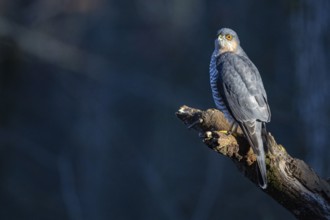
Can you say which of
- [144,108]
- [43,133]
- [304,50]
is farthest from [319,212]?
[43,133]

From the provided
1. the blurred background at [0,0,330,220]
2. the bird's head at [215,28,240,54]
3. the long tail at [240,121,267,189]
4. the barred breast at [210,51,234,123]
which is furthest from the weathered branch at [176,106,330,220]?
the blurred background at [0,0,330,220]

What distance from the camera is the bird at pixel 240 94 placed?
18.3 feet

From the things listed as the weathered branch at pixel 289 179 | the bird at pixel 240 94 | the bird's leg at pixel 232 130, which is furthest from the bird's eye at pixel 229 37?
the weathered branch at pixel 289 179

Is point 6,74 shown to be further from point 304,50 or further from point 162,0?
point 304,50

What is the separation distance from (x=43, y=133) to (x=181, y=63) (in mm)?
3342

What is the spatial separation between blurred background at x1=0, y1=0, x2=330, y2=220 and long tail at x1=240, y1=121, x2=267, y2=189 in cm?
274

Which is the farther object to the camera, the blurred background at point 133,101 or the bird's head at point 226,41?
the blurred background at point 133,101

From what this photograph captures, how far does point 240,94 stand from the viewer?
5867 mm

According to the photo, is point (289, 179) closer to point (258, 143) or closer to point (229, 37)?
point (258, 143)

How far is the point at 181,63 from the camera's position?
448 inches

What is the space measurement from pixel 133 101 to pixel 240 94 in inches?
263

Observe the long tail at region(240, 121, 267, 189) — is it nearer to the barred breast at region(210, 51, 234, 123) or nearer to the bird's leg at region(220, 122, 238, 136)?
the bird's leg at region(220, 122, 238, 136)

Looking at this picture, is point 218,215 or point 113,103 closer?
point 218,215

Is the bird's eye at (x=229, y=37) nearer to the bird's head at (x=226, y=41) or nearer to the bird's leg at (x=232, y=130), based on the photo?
the bird's head at (x=226, y=41)
